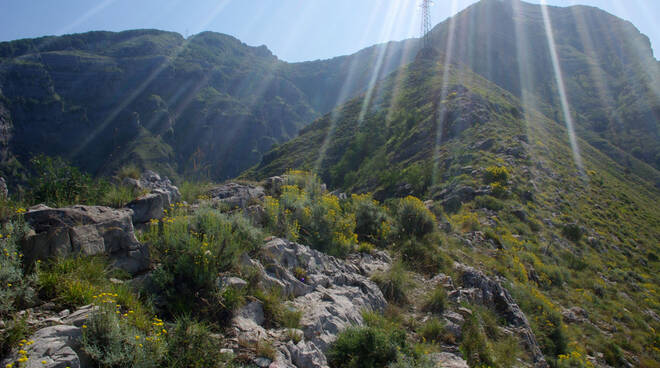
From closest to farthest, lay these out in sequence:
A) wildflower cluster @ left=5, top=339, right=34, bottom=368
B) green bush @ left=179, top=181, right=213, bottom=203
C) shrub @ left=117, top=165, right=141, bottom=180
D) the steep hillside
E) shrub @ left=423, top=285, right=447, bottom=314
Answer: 1. wildflower cluster @ left=5, top=339, right=34, bottom=368
2. shrub @ left=423, top=285, right=447, bottom=314
3. shrub @ left=117, top=165, right=141, bottom=180
4. green bush @ left=179, top=181, right=213, bottom=203
5. the steep hillside

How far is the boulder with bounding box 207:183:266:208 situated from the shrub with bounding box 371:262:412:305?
3.26 m

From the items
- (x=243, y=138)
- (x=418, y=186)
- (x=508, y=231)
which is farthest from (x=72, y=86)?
(x=508, y=231)

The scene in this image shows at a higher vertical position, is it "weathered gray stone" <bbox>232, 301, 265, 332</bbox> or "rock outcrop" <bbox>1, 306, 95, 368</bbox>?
"rock outcrop" <bbox>1, 306, 95, 368</bbox>

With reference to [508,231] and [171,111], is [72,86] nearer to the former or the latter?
[171,111]

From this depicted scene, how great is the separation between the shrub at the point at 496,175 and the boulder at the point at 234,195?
1378 centimetres

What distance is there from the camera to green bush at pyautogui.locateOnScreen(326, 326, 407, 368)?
3.89m

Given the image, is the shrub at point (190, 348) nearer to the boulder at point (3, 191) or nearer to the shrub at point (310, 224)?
the shrub at point (310, 224)

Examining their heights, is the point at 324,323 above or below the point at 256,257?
below

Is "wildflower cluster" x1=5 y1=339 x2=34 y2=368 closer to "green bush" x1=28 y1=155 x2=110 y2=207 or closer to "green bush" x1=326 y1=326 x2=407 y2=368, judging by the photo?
"green bush" x1=326 y1=326 x2=407 y2=368

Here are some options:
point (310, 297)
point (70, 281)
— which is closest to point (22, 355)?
point (70, 281)

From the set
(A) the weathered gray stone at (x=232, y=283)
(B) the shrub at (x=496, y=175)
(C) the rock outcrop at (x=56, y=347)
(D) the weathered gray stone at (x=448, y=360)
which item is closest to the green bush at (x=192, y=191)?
(A) the weathered gray stone at (x=232, y=283)

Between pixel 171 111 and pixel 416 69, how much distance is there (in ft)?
303

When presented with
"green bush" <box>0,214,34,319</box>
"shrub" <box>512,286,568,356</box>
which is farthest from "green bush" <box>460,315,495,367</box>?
"green bush" <box>0,214,34,319</box>

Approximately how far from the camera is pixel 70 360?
8.29 ft
